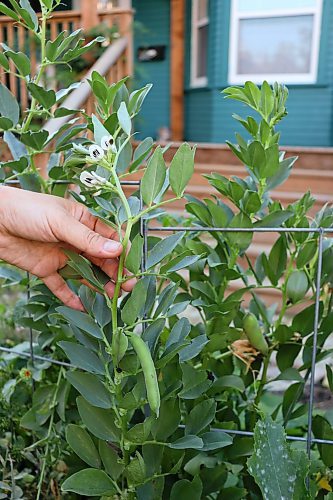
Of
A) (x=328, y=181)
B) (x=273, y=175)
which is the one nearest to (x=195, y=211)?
(x=273, y=175)

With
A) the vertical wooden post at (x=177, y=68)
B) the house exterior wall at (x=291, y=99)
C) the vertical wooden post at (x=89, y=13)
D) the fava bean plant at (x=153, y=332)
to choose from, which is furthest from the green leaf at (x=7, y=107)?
the vertical wooden post at (x=177, y=68)

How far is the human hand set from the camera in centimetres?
81

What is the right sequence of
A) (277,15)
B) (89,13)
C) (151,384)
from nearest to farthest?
(151,384) → (89,13) → (277,15)

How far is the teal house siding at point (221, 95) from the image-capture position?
4.96m

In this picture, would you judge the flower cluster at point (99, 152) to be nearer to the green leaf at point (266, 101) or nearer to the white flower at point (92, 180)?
the white flower at point (92, 180)

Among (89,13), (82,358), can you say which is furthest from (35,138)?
(89,13)

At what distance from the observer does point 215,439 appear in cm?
94

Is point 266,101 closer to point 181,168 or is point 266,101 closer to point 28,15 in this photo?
point 181,168

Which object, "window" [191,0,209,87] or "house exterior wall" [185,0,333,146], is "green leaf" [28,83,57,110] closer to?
"house exterior wall" [185,0,333,146]

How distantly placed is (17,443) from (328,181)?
11.3 feet

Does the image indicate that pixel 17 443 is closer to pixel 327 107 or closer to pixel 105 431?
pixel 105 431

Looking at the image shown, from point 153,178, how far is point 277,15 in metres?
4.97

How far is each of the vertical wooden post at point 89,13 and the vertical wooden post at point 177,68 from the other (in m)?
1.57

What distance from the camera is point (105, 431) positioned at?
0.84 meters
